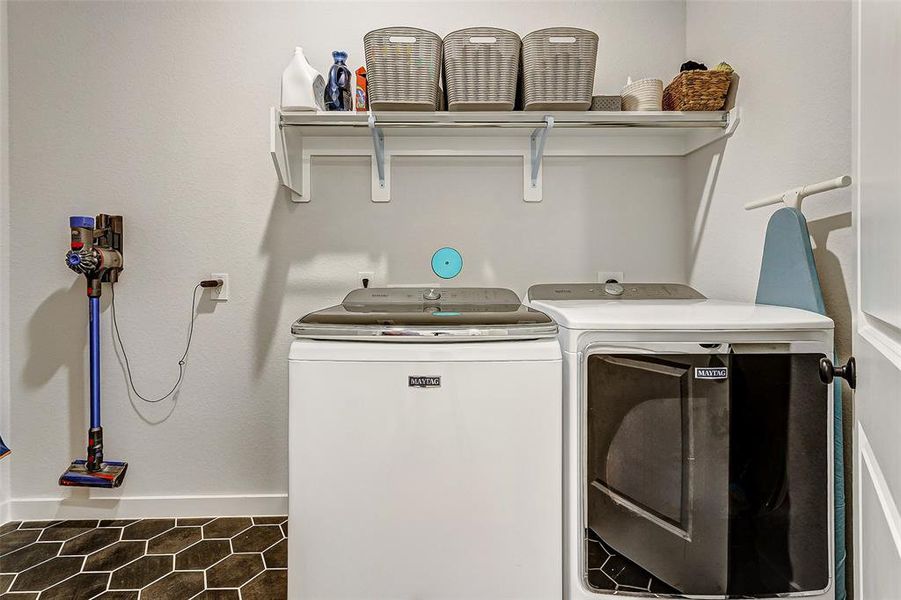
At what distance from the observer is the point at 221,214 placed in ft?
6.61

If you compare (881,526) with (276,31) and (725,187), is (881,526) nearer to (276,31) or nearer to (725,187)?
(725,187)

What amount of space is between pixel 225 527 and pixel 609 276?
5.83ft

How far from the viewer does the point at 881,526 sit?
623 millimetres

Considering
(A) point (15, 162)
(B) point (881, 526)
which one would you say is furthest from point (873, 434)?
(A) point (15, 162)

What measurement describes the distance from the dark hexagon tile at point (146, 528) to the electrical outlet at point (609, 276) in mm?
1917

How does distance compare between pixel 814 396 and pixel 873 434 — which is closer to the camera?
pixel 873 434

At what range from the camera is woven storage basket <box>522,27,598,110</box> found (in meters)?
1.62

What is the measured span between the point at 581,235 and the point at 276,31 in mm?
1445

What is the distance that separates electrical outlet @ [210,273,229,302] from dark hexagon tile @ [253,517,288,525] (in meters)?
0.87

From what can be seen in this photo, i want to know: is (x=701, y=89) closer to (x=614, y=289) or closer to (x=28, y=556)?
(x=614, y=289)

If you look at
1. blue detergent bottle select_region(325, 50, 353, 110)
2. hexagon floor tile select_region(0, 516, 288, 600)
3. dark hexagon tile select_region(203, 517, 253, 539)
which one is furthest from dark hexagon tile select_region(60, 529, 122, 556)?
blue detergent bottle select_region(325, 50, 353, 110)

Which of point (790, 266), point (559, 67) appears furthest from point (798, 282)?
point (559, 67)

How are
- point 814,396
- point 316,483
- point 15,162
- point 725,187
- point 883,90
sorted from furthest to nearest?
point 15,162 < point 725,187 < point 316,483 < point 814,396 < point 883,90

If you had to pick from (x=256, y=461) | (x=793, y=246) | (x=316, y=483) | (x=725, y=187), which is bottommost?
(x=256, y=461)
